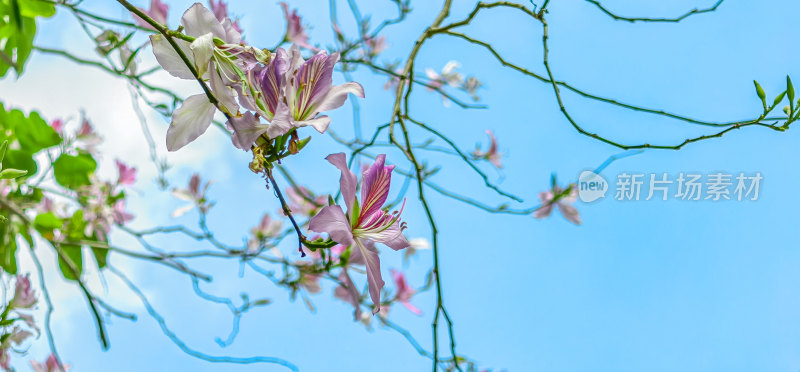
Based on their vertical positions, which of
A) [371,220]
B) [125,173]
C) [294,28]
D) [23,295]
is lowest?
[371,220]

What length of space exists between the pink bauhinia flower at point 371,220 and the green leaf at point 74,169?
3.70 feet

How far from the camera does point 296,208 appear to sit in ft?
4.61

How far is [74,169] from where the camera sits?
1465mm

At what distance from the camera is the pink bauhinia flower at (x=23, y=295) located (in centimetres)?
115

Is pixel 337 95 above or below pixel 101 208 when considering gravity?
below

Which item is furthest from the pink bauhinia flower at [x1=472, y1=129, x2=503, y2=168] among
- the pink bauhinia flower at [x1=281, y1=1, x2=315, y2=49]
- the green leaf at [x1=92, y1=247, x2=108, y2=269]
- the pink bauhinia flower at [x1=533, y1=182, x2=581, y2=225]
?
the green leaf at [x1=92, y1=247, x2=108, y2=269]

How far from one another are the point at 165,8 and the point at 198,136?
917mm

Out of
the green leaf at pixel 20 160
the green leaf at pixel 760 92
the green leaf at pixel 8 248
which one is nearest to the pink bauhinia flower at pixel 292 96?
the green leaf at pixel 760 92

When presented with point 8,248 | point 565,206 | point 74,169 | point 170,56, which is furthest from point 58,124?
point 565,206

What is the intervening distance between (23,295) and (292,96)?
948 millimetres

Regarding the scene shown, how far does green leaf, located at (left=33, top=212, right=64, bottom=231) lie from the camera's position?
138cm

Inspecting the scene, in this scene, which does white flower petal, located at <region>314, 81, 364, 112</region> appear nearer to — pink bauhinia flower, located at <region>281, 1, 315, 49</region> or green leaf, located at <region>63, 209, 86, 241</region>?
pink bauhinia flower, located at <region>281, 1, 315, 49</region>

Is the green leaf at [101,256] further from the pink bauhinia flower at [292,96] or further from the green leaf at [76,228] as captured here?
the pink bauhinia flower at [292,96]

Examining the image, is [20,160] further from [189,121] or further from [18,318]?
[189,121]
